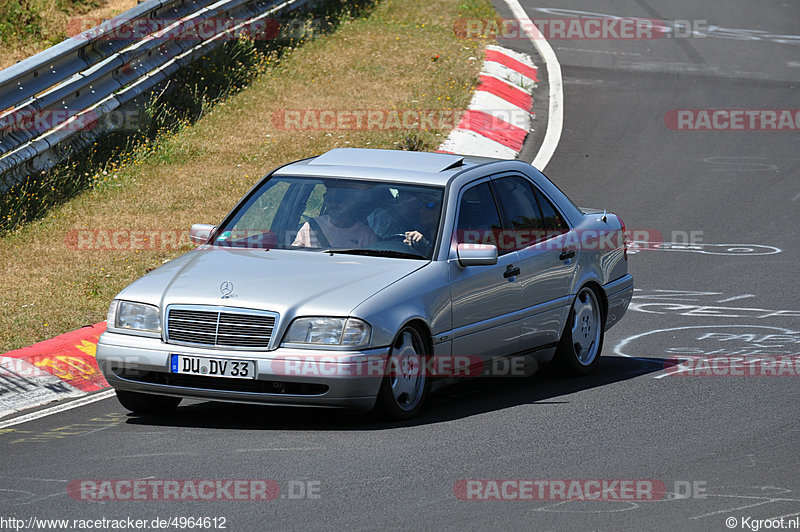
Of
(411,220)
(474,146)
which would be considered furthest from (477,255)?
(474,146)

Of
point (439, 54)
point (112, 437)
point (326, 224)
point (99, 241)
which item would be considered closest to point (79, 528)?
point (112, 437)

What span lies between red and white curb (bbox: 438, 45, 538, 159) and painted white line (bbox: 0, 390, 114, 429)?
9.18 meters

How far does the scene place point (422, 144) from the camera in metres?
17.8

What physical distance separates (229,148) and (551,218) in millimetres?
8490

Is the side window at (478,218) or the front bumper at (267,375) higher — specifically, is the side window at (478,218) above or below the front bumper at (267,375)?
above

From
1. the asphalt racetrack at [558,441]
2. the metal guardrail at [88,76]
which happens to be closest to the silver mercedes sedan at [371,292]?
the asphalt racetrack at [558,441]

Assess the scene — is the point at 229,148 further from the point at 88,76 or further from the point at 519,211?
the point at 519,211

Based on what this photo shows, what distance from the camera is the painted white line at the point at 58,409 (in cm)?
807

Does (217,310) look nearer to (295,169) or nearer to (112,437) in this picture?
(112,437)

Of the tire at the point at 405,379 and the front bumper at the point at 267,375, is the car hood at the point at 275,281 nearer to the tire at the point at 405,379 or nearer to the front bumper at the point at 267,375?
the front bumper at the point at 267,375

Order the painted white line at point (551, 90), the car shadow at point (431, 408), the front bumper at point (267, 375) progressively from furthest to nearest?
→ the painted white line at point (551, 90) → the car shadow at point (431, 408) → the front bumper at point (267, 375)

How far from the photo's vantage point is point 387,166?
9016 mm

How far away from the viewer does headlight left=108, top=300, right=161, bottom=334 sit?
7703 millimetres

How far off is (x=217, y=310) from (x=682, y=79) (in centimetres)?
1728
